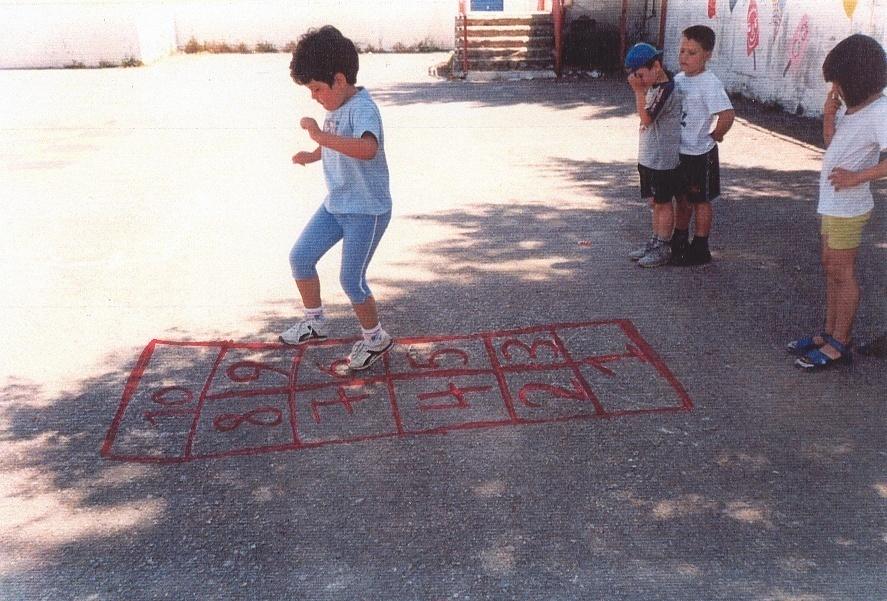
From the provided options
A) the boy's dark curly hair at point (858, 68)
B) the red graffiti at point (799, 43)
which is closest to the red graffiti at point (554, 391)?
the boy's dark curly hair at point (858, 68)

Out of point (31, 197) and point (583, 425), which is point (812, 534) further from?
point (31, 197)

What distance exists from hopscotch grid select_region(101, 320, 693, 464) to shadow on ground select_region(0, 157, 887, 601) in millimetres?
64

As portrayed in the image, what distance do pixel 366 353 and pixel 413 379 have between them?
281 millimetres

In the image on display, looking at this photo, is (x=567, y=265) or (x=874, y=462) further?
(x=567, y=265)

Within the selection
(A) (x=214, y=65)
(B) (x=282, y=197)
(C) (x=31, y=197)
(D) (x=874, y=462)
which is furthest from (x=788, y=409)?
(A) (x=214, y=65)

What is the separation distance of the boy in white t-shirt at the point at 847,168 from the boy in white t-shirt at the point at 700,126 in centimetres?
95

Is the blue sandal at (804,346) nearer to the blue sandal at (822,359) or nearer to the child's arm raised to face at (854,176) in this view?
the blue sandal at (822,359)

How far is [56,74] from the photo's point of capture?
639 inches

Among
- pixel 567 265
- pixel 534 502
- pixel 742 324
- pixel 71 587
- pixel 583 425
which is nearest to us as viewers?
pixel 71 587

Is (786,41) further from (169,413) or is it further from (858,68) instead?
(169,413)

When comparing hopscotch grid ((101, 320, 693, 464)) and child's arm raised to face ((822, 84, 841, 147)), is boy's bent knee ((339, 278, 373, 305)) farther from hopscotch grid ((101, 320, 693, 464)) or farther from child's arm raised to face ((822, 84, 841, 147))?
child's arm raised to face ((822, 84, 841, 147))

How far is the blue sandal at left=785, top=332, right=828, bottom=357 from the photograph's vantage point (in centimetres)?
390

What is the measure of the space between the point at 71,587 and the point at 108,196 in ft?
17.2

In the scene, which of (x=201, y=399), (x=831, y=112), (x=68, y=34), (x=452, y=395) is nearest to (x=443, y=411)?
(x=452, y=395)
